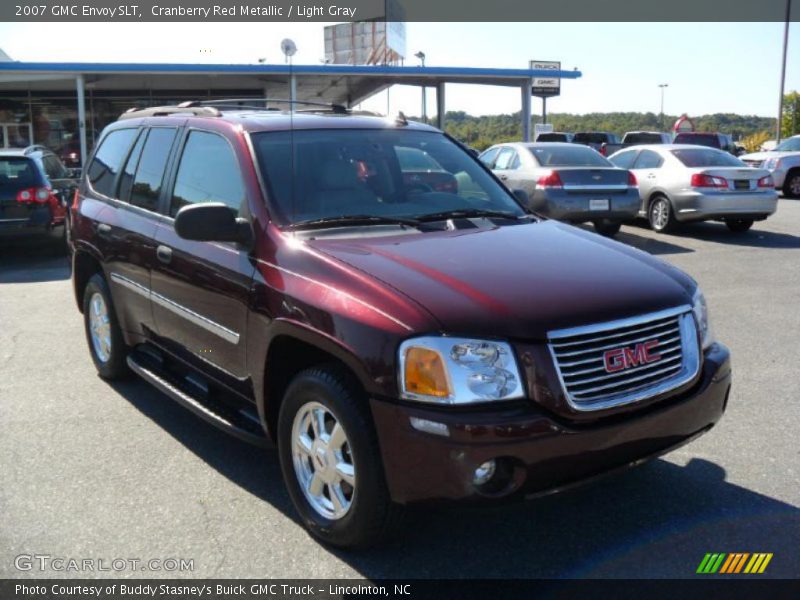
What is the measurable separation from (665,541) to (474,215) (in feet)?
6.31

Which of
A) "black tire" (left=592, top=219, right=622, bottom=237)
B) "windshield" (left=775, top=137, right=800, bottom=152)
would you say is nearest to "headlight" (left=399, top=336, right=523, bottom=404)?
"black tire" (left=592, top=219, right=622, bottom=237)

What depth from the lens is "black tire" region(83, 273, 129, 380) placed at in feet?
18.3

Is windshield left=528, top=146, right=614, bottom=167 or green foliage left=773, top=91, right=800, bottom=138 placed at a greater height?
green foliage left=773, top=91, right=800, bottom=138

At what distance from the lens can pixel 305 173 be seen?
4.18m

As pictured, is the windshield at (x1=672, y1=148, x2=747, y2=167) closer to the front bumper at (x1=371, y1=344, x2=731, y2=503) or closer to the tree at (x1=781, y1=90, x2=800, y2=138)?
the front bumper at (x1=371, y1=344, x2=731, y2=503)

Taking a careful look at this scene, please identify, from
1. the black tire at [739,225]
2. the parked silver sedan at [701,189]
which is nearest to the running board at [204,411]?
the parked silver sedan at [701,189]

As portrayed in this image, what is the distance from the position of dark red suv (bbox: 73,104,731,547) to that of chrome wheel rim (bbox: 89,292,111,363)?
72 cm

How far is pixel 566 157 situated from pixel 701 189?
2203 millimetres

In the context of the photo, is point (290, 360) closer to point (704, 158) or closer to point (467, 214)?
point (467, 214)

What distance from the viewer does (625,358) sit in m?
3.19

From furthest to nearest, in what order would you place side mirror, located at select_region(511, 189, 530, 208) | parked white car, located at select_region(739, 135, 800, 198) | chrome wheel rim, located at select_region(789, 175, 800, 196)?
chrome wheel rim, located at select_region(789, 175, 800, 196) → parked white car, located at select_region(739, 135, 800, 198) → side mirror, located at select_region(511, 189, 530, 208)

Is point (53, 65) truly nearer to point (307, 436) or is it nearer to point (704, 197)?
point (704, 197)

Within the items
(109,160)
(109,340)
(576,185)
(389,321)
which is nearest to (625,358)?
(389,321)

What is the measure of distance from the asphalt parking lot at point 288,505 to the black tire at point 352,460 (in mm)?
113
